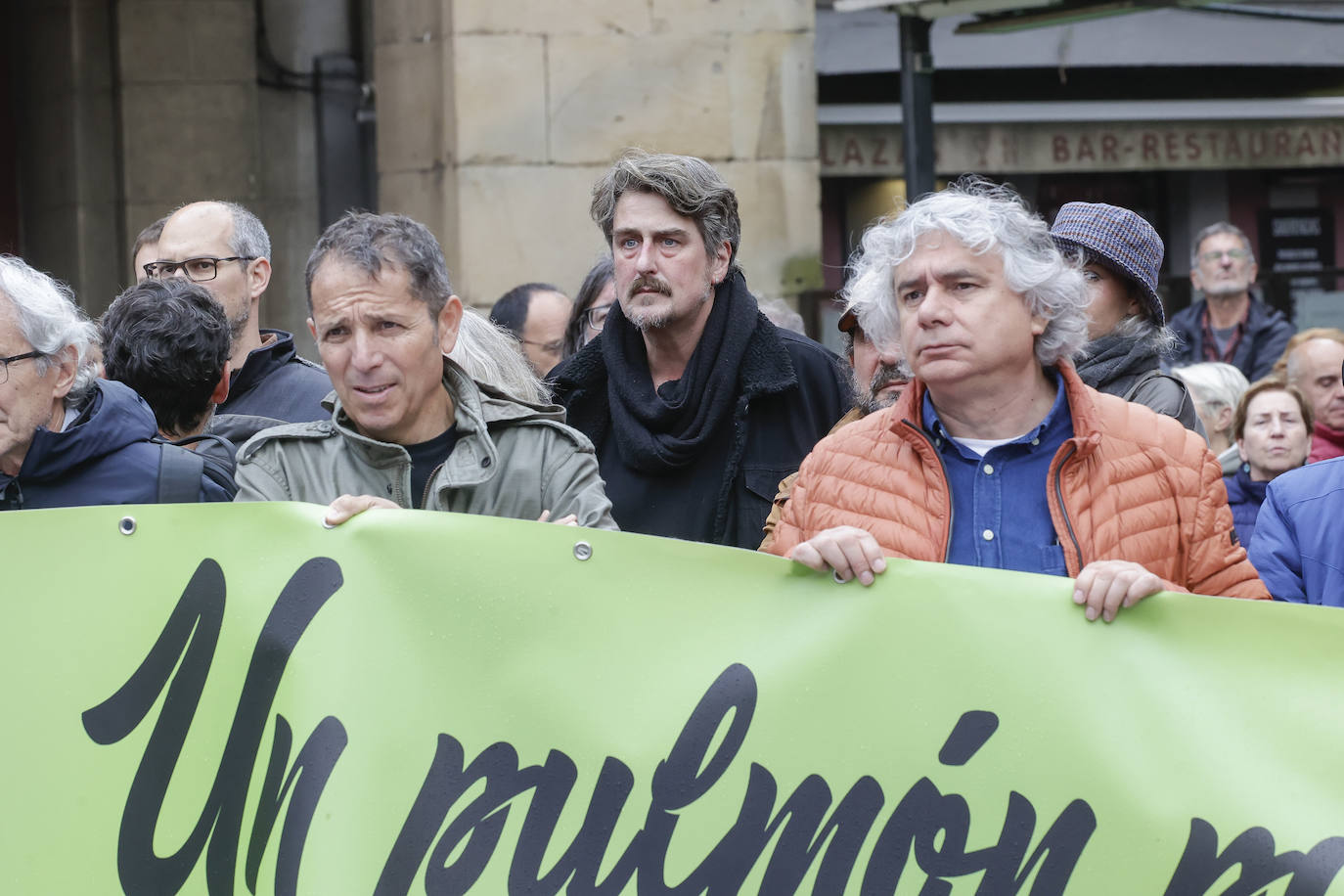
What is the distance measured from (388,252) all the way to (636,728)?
92 cm

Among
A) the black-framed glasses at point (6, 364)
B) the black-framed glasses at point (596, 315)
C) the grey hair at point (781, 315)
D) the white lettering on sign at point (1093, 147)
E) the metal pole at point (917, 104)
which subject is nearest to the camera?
the black-framed glasses at point (6, 364)

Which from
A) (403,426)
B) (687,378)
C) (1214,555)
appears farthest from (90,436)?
(1214,555)

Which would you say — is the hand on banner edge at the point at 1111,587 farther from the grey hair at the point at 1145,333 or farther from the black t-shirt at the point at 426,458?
the grey hair at the point at 1145,333

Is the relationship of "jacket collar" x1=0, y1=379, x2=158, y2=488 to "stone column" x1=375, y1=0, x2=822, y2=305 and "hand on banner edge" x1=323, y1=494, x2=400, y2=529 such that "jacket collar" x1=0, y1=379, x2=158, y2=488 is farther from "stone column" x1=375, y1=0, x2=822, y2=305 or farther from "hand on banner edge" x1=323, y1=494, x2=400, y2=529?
"stone column" x1=375, y1=0, x2=822, y2=305

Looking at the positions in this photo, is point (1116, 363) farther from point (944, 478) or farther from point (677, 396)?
point (944, 478)

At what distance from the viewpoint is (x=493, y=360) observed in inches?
152

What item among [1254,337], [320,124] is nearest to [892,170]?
[1254,337]

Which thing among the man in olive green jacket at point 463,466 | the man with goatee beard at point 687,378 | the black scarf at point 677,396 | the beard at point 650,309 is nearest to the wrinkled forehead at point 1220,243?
the man with goatee beard at point 687,378

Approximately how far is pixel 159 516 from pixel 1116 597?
156 cm

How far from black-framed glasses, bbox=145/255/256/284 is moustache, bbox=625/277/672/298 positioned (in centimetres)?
134

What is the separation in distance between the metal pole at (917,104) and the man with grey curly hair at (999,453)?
498 cm

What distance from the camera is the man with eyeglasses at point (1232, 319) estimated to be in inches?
321

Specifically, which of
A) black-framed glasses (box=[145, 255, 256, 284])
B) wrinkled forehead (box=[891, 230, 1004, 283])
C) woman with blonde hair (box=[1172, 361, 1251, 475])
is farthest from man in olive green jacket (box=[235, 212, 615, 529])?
woman with blonde hair (box=[1172, 361, 1251, 475])

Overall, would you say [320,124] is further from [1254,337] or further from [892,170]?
[1254,337]
